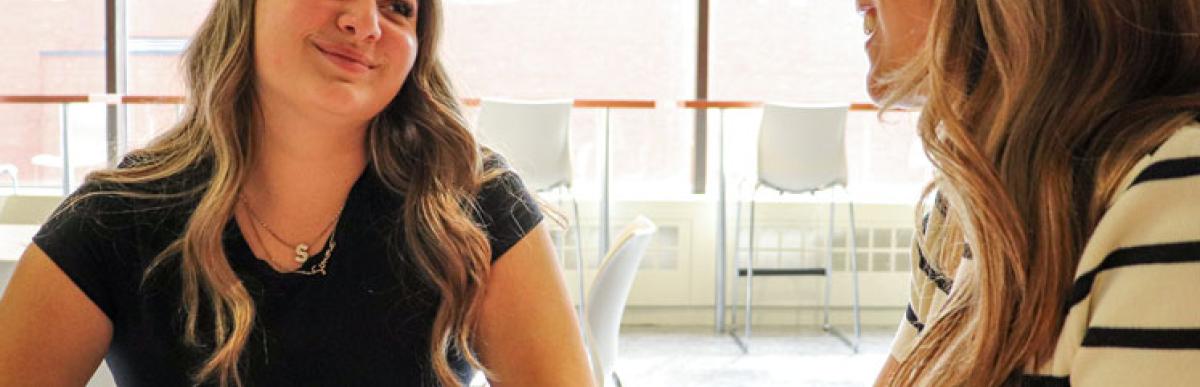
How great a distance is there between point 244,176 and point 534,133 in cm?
338

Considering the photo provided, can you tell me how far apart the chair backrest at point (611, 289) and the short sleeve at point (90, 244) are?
0.85 metres

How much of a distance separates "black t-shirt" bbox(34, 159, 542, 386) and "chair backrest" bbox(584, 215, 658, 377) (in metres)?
0.63

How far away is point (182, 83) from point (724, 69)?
4.82 metres

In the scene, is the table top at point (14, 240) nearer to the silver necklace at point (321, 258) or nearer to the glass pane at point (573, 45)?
the silver necklace at point (321, 258)

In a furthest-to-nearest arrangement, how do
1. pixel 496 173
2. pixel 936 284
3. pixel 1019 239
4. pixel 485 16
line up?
pixel 485 16
pixel 496 173
pixel 936 284
pixel 1019 239

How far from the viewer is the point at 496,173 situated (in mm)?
1458

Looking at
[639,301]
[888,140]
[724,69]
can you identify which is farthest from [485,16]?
[888,140]

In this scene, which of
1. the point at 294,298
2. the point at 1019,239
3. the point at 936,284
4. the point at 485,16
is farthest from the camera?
the point at 485,16

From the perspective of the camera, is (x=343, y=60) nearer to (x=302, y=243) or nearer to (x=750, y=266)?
(x=302, y=243)

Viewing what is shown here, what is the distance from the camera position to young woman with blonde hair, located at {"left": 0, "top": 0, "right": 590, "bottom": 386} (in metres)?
1.29

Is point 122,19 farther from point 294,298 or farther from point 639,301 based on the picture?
point 294,298

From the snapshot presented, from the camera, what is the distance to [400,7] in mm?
1378

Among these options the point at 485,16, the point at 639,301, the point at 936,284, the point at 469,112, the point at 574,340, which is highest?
the point at 485,16

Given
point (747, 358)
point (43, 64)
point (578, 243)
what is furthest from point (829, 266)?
point (43, 64)
